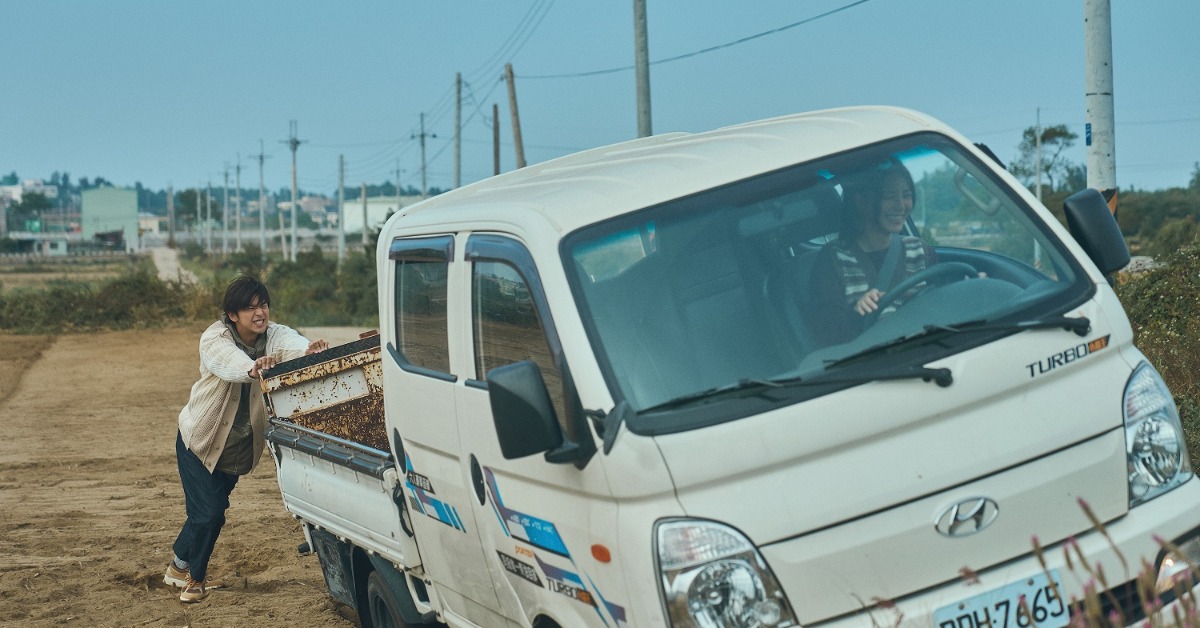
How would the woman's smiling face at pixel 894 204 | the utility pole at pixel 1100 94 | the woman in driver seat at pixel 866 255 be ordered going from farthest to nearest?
the utility pole at pixel 1100 94, the woman's smiling face at pixel 894 204, the woman in driver seat at pixel 866 255

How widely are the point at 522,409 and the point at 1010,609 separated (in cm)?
141

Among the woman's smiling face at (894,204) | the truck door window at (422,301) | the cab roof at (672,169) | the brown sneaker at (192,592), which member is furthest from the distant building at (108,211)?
the woman's smiling face at (894,204)

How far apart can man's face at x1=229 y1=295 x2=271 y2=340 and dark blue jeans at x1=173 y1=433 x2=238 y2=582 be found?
92 cm

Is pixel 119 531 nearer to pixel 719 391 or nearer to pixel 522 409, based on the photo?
pixel 522 409

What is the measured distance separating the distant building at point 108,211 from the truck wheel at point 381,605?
172788mm

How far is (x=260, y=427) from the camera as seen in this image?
8438 mm

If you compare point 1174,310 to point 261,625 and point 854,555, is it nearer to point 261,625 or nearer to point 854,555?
point 261,625

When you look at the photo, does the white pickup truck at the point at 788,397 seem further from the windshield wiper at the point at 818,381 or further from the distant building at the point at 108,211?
the distant building at the point at 108,211

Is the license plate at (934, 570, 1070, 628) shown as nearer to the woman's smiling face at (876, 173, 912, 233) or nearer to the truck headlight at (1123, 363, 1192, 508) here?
the truck headlight at (1123, 363, 1192, 508)

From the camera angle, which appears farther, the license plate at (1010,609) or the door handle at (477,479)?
the door handle at (477,479)

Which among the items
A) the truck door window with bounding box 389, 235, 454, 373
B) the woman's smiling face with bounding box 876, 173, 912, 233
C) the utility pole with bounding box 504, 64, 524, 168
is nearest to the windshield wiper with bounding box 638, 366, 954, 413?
the woman's smiling face with bounding box 876, 173, 912, 233

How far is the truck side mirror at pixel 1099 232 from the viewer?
4.64m

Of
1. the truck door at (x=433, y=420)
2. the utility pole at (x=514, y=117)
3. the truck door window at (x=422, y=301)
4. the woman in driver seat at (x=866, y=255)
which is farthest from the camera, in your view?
the utility pole at (x=514, y=117)

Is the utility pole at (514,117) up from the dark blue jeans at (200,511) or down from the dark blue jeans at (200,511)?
up
